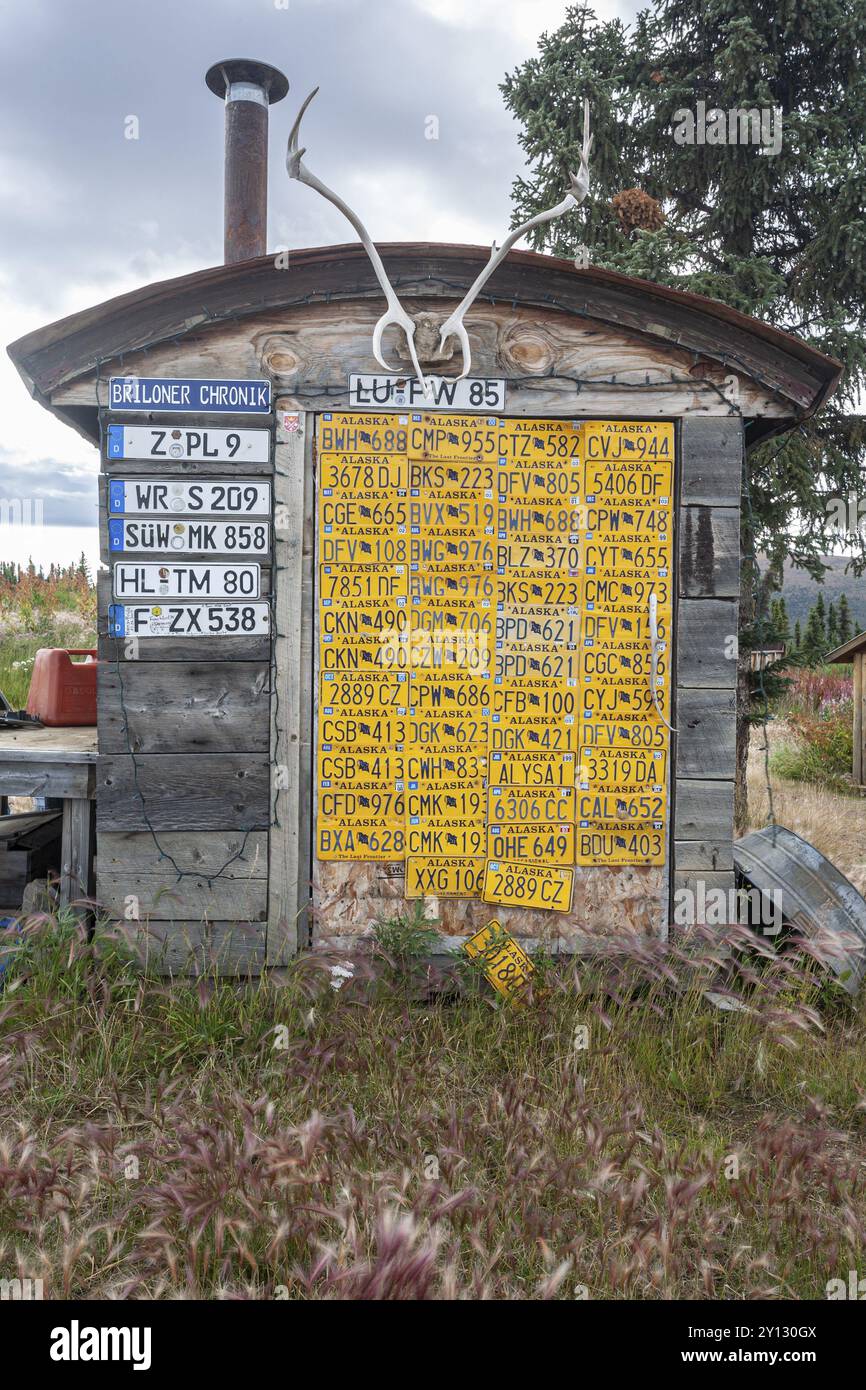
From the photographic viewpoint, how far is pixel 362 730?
15.1 feet

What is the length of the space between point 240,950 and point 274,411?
2.84 meters

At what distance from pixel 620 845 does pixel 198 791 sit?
2.27 metres

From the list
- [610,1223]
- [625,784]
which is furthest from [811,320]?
[610,1223]

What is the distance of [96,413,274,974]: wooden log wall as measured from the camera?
14.9 feet

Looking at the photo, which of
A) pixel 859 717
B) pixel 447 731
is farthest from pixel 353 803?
pixel 859 717

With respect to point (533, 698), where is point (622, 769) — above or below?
below

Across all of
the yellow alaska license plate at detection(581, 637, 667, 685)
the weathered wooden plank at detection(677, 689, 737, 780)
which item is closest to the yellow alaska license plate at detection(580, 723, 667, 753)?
the weathered wooden plank at detection(677, 689, 737, 780)

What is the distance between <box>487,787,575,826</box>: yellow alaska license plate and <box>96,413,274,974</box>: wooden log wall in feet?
3.98

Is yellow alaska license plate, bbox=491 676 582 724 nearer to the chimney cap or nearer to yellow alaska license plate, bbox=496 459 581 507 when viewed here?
yellow alaska license plate, bbox=496 459 581 507

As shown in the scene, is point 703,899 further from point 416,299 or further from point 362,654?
point 416,299

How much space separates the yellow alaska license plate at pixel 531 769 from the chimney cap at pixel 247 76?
5.63 metres

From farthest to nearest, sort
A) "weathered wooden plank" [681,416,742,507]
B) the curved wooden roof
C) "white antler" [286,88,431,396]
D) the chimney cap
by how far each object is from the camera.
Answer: the chimney cap, "weathered wooden plank" [681,416,742,507], the curved wooden roof, "white antler" [286,88,431,396]

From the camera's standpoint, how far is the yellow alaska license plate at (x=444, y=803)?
15.1 ft
